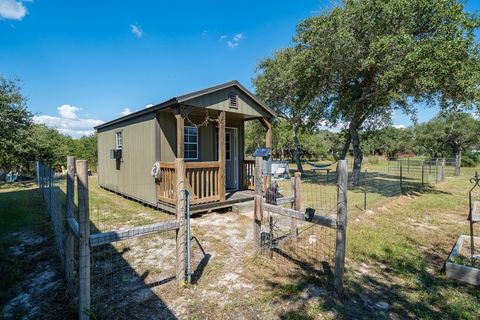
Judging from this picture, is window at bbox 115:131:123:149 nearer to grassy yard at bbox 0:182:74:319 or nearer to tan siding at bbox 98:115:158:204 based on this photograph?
tan siding at bbox 98:115:158:204

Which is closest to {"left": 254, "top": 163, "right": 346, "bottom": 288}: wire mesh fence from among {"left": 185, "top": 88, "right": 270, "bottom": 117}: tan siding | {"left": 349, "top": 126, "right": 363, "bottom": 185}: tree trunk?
{"left": 185, "top": 88, "right": 270, "bottom": 117}: tan siding

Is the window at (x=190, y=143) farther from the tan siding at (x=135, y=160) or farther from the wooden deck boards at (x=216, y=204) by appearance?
the wooden deck boards at (x=216, y=204)

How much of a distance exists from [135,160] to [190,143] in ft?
6.07

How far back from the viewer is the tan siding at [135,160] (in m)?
6.94

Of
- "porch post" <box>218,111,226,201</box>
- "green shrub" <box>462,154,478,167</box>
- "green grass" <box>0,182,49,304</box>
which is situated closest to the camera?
"green grass" <box>0,182,49,304</box>

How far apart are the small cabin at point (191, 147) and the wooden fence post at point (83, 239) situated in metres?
3.52

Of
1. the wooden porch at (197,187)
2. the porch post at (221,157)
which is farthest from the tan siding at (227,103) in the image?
the wooden porch at (197,187)

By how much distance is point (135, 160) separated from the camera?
7754 millimetres

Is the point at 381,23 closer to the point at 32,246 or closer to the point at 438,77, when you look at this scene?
the point at 438,77

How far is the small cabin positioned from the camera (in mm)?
6180

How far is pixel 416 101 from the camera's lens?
10570 mm

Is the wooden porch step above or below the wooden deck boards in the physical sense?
below

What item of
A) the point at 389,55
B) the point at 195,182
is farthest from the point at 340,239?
the point at 389,55

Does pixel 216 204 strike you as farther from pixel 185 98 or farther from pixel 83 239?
pixel 83 239
